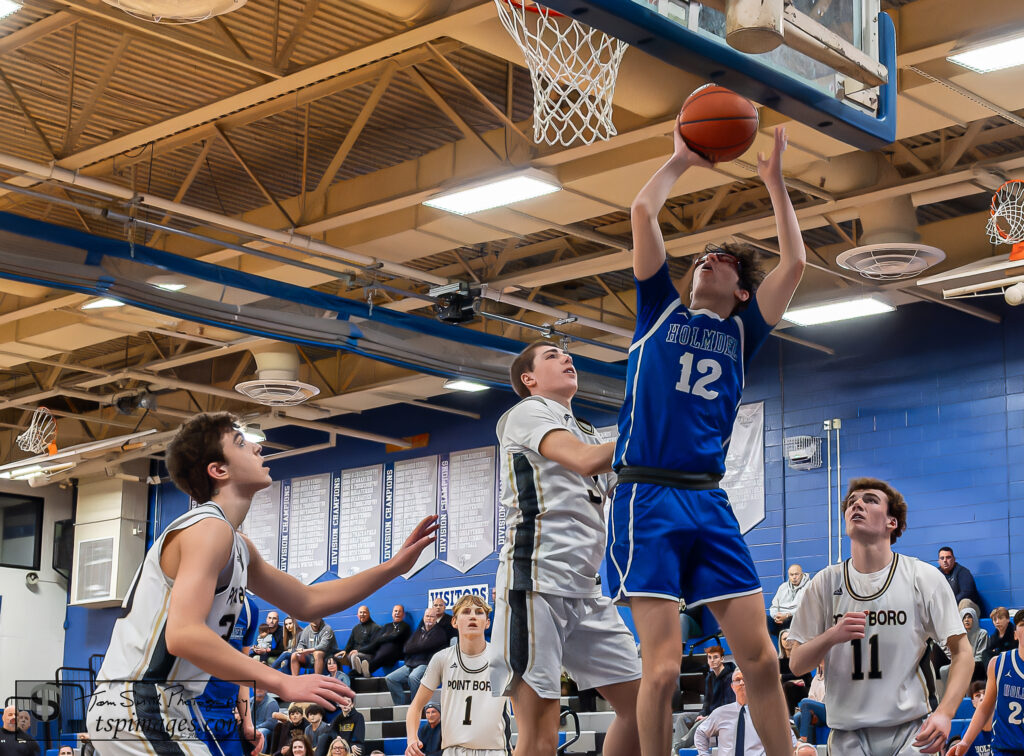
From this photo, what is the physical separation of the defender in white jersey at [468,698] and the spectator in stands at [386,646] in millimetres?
9150

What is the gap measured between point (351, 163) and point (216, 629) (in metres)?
11.0

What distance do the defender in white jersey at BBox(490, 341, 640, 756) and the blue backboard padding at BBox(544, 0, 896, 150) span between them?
5.29 ft

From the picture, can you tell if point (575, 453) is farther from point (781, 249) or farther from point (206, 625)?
point (206, 625)

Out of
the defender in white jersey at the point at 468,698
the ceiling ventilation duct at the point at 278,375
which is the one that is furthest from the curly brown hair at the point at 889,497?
the ceiling ventilation duct at the point at 278,375

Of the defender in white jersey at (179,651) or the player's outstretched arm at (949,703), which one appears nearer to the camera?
the defender in white jersey at (179,651)

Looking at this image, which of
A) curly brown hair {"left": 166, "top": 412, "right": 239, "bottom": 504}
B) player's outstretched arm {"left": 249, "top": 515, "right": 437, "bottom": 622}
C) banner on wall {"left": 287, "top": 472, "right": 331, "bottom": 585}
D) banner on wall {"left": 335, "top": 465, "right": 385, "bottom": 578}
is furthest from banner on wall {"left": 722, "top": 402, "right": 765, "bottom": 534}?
curly brown hair {"left": 166, "top": 412, "right": 239, "bottom": 504}

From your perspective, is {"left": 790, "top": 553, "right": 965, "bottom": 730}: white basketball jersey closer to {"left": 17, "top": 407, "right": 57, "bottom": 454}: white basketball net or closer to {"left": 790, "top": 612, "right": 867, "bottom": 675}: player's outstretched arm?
{"left": 790, "top": 612, "right": 867, "bottom": 675}: player's outstretched arm

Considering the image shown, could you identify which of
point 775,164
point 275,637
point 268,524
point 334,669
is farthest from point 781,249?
point 268,524

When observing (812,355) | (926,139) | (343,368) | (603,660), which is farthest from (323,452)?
(603,660)

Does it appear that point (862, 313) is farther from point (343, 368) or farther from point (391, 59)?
point (343, 368)

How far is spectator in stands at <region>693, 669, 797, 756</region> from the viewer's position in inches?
469

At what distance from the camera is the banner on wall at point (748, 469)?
1742 cm

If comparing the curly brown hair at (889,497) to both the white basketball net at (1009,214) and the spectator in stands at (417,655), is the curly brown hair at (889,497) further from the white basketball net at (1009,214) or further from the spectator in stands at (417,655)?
the spectator in stands at (417,655)

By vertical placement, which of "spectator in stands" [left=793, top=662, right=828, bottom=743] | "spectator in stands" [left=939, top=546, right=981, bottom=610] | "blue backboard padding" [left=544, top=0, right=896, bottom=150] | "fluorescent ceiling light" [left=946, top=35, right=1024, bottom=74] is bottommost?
"spectator in stands" [left=793, top=662, right=828, bottom=743]
